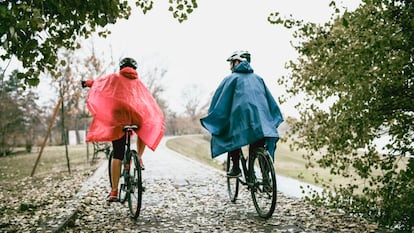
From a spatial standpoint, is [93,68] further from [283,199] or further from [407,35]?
[407,35]

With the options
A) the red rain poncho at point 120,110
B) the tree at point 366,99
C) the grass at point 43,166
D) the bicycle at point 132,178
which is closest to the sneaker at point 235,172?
the red rain poncho at point 120,110

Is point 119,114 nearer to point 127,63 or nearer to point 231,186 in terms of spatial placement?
point 127,63

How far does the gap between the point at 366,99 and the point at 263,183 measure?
6.22 feet

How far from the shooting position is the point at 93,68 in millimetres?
18312

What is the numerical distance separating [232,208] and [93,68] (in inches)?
577

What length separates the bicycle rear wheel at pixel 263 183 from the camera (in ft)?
14.4

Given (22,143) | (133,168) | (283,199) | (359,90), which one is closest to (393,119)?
(359,90)

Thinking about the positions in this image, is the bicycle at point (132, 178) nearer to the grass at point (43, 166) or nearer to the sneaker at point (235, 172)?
the sneaker at point (235, 172)

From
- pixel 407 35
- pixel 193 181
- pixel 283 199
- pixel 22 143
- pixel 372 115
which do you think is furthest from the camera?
pixel 22 143

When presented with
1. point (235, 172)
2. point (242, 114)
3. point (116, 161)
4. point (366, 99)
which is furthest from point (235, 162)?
point (366, 99)

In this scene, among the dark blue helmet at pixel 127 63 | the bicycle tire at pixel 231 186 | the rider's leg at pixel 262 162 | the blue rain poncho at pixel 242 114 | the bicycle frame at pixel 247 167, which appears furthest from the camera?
the bicycle tire at pixel 231 186

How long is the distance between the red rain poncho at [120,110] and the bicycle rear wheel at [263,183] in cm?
137

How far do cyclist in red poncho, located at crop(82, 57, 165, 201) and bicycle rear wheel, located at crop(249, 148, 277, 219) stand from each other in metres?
1.36

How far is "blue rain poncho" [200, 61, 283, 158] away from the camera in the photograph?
4.70 meters
